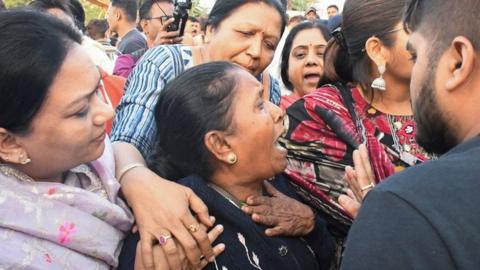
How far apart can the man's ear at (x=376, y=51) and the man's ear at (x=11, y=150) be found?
53.5 inches

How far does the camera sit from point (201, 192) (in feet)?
5.24

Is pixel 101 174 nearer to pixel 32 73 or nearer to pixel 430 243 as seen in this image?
pixel 32 73

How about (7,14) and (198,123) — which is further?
(198,123)

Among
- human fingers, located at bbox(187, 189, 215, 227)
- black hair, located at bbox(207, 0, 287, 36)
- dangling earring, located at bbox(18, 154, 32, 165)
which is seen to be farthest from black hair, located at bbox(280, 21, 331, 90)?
dangling earring, located at bbox(18, 154, 32, 165)

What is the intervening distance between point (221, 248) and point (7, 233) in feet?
1.94

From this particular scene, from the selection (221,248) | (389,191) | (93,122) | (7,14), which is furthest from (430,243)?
(7,14)

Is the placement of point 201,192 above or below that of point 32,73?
below

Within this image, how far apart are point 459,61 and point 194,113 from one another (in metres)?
0.86

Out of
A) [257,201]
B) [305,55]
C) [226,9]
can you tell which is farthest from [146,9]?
[257,201]

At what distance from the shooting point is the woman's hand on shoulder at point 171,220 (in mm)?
1449

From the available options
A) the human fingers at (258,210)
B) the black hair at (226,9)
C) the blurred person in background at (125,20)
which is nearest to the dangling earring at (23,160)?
the human fingers at (258,210)

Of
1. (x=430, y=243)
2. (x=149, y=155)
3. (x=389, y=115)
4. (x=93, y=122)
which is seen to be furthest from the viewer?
(x=389, y=115)

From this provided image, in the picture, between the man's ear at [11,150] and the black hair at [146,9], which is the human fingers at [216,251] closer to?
the man's ear at [11,150]

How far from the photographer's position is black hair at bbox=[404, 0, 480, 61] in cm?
105
